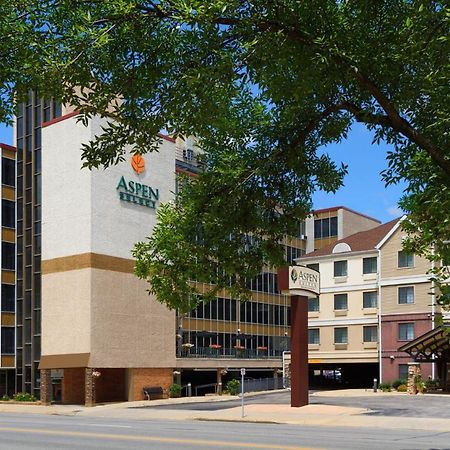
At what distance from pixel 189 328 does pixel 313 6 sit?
5484 cm

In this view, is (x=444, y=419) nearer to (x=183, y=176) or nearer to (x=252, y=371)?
(x=183, y=176)

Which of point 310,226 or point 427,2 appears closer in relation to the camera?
point 427,2

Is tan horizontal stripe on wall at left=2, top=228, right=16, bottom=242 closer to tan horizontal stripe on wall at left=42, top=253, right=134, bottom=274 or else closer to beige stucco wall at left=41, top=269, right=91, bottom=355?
tan horizontal stripe on wall at left=42, top=253, right=134, bottom=274

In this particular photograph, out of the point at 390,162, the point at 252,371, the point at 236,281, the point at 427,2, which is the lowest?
the point at 252,371

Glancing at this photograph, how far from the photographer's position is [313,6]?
8.86 meters

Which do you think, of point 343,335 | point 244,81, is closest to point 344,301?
point 343,335

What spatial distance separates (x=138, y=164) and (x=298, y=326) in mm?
20332

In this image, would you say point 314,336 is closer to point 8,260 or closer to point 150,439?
point 8,260

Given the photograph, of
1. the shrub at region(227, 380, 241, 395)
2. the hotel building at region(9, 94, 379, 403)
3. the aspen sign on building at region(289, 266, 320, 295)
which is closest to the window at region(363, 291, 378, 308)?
the shrub at region(227, 380, 241, 395)

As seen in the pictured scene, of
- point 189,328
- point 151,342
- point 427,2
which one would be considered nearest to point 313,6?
point 427,2

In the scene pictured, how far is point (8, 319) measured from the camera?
57469 mm

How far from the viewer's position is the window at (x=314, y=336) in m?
64.3

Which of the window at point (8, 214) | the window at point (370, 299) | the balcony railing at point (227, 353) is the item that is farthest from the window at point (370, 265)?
the window at point (8, 214)

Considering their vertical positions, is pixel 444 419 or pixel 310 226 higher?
pixel 310 226
